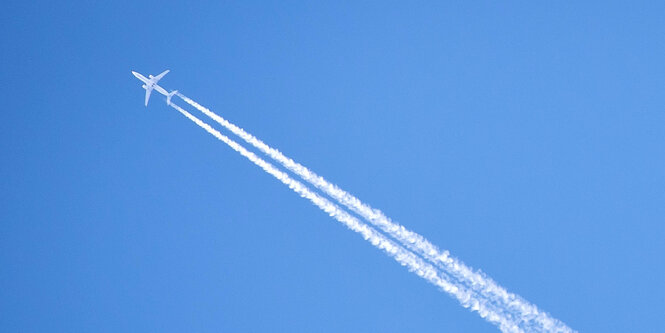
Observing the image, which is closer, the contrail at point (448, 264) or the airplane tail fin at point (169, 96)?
the contrail at point (448, 264)

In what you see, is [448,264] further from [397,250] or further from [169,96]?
[169,96]

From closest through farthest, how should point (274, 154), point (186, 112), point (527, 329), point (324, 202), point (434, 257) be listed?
point (527, 329) < point (434, 257) < point (324, 202) < point (274, 154) < point (186, 112)

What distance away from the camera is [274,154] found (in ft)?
117

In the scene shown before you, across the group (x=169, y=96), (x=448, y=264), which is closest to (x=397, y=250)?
(x=448, y=264)

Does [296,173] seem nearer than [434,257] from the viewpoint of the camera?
No

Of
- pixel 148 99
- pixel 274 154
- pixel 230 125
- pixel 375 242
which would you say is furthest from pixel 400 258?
pixel 148 99

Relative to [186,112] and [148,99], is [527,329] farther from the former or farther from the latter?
[148,99]

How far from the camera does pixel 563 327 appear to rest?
30.0m

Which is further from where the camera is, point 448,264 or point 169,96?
point 169,96

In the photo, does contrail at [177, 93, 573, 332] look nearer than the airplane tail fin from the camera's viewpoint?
Yes

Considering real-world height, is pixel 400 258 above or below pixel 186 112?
below

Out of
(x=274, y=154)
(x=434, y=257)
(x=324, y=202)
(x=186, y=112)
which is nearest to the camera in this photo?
(x=434, y=257)

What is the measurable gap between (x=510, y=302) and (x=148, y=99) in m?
22.1

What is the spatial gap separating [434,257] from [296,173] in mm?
7857
